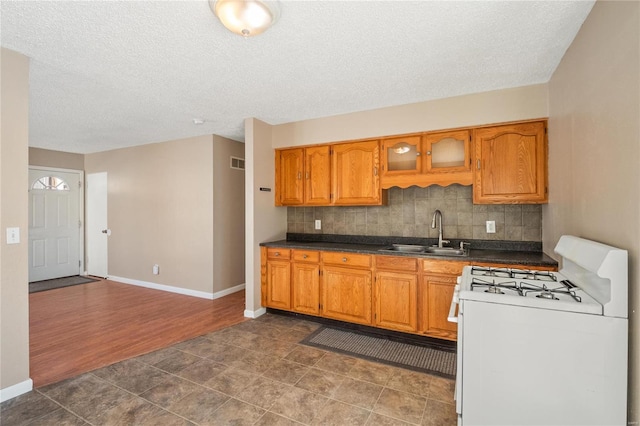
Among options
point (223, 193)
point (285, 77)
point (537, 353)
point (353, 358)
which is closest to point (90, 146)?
point (223, 193)

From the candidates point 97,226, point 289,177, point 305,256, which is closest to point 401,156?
point 289,177

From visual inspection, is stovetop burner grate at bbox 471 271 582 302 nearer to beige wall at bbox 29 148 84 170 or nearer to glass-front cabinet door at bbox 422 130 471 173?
glass-front cabinet door at bbox 422 130 471 173

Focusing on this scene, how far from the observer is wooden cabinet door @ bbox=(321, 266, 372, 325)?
309 cm

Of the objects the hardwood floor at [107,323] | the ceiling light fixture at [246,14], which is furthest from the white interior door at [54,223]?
the ceiling light fixture at [246,14]

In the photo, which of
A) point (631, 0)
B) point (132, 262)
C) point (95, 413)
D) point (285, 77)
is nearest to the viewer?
point (631, 0)

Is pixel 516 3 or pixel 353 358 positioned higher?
pixel 516 3

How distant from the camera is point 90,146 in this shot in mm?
5191

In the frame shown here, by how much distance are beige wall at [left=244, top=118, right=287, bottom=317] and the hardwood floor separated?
1.26 ft

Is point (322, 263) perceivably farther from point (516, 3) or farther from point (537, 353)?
point (516, 3)

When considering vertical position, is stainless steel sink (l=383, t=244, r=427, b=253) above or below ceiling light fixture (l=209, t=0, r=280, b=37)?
below

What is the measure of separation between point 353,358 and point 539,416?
147cm

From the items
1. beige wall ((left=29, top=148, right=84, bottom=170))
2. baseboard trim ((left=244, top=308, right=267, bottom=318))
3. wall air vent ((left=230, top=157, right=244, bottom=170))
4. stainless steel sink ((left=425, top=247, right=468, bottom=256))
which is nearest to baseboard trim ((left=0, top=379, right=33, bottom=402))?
baseboard trim ((left=244, top=308, right=267, bottom=318))

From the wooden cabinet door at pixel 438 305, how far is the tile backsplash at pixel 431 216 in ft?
2.22

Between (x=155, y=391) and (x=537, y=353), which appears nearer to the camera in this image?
(x=537, y=353)
